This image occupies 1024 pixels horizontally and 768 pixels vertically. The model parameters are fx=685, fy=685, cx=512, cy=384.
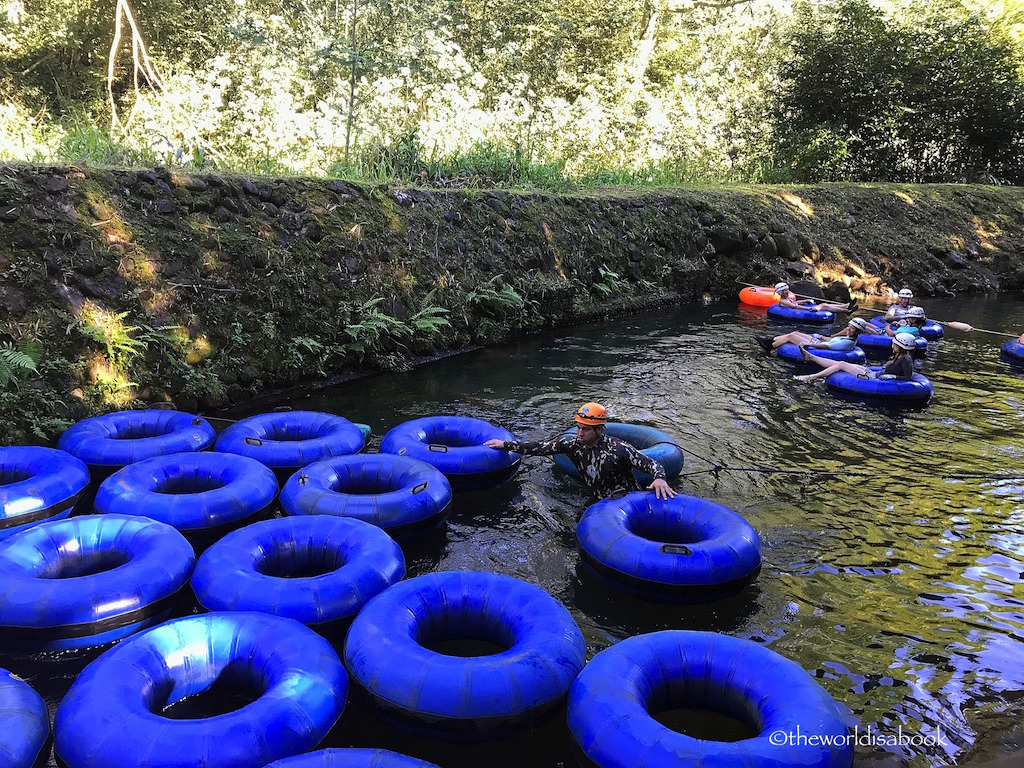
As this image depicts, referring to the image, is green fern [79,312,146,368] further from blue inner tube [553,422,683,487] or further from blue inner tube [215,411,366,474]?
blue inner tube [553,422,683,487]

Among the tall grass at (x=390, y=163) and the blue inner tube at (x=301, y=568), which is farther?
the tall grass at (x=390, y=163)

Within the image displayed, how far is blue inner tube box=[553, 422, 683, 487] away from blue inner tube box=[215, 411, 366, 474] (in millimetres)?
2301

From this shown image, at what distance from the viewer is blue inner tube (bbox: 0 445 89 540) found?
18.6 feet

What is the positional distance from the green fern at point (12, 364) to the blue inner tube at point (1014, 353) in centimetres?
1546

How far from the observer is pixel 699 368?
11930 millimetres

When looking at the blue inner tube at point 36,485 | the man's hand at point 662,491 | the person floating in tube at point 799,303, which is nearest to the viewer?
the blue inner tube at point 36,485

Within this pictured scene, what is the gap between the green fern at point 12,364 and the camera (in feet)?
23.3

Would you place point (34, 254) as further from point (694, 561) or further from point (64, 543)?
point (694, 561)

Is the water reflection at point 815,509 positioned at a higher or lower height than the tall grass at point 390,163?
lower

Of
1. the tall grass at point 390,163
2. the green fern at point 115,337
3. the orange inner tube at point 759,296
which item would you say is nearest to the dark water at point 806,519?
the green fern at point 115,337

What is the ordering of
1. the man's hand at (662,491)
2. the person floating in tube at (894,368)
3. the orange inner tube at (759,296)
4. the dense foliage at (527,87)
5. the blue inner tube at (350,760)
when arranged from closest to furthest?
the blue inner tube at (350,760) < the man's hand at (662,491) < the person floating in tube at (894,368) < the dense foliage at (527,87) < the orange inner tube at (759,296)

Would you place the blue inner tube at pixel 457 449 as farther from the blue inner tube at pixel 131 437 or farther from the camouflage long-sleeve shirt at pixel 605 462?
the blue inner tube at pixel 131 437

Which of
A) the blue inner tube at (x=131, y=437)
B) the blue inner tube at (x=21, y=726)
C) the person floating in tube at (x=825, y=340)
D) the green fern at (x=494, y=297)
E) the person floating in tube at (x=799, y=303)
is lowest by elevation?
the blue inner tube at (x=21, y=726)

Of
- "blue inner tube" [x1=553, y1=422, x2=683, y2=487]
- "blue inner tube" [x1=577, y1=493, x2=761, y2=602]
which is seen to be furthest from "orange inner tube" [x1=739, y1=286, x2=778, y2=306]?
"blue inner tube" [x1=577, y1=493, x2=761, y2=602]
